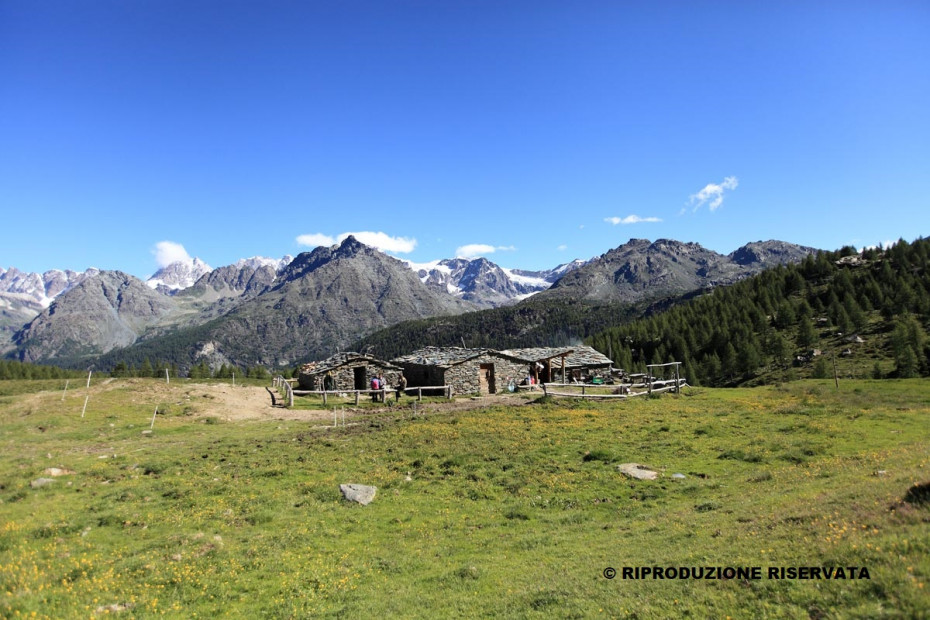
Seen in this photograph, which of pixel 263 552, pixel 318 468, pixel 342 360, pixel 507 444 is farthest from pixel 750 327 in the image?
pixel 263 552

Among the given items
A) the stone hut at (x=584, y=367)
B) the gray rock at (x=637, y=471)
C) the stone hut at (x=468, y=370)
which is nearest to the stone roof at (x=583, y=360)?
the stone hut at (x=584, y=367)

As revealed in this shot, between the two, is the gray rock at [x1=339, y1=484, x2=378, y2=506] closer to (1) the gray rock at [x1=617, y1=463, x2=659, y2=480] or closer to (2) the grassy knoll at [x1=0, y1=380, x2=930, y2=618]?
(2) the grassy knoll at [x1=0, y1=380, x2=930, y2=618]

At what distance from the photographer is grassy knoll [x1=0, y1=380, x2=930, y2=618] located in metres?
8.74

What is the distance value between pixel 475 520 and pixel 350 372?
4451cm

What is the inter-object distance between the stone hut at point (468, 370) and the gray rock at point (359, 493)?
38.7 meters

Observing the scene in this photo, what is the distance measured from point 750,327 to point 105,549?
111 meters

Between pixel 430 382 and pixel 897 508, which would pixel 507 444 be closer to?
pixel 897 508

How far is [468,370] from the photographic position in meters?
58.6

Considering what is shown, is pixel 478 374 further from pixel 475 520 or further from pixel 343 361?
pixel 475 520

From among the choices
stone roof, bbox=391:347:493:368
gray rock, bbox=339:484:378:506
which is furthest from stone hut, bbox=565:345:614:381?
gray rock, bbox=339:484:378:506

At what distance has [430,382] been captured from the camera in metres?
60.3

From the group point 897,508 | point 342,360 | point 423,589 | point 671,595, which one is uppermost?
point 342,360

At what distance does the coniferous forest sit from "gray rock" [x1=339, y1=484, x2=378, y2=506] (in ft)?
230

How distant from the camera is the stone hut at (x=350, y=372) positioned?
187ft
